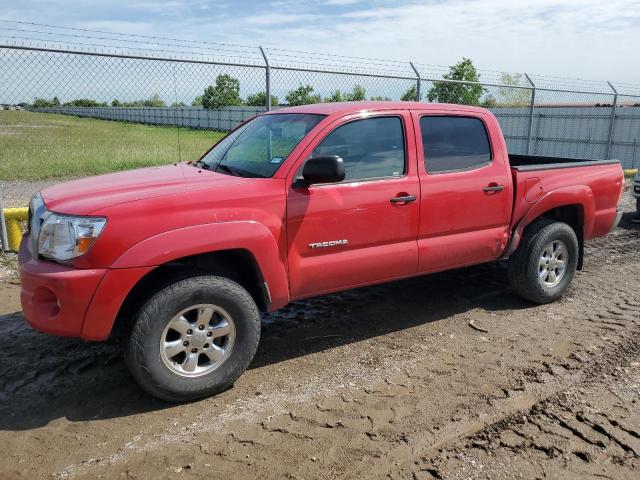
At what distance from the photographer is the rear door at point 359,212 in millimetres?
3803

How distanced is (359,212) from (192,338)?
1474 millimetres

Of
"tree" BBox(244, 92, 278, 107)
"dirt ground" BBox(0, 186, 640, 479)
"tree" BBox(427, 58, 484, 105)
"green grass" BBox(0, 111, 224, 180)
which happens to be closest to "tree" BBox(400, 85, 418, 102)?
"tree" BBox(427, 58, 484, 105)

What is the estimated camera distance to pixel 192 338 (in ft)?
11.3

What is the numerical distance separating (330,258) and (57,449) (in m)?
2.06

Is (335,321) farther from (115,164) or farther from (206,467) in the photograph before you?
(115,164)

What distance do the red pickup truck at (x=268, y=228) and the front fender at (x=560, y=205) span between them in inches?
0.7

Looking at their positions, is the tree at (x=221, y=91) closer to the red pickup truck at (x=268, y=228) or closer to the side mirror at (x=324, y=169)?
the red pickup truck at (x=268, y=228)

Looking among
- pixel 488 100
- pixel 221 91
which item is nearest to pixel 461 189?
pixel 221 91

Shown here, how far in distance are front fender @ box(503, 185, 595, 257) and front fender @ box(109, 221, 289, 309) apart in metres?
2.44

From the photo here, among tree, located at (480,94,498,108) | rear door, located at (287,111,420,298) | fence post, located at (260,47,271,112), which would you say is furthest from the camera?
tree, located at (480,94,498,108)

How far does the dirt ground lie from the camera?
2.89 m

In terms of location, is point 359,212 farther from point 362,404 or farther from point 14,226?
point 14,226

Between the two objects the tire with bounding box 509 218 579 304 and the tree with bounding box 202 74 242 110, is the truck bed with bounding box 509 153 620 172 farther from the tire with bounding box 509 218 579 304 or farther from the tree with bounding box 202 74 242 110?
the tree with bounding box 202 74 242 110

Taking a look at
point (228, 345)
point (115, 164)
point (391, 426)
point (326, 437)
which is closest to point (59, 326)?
point (228, 345)
